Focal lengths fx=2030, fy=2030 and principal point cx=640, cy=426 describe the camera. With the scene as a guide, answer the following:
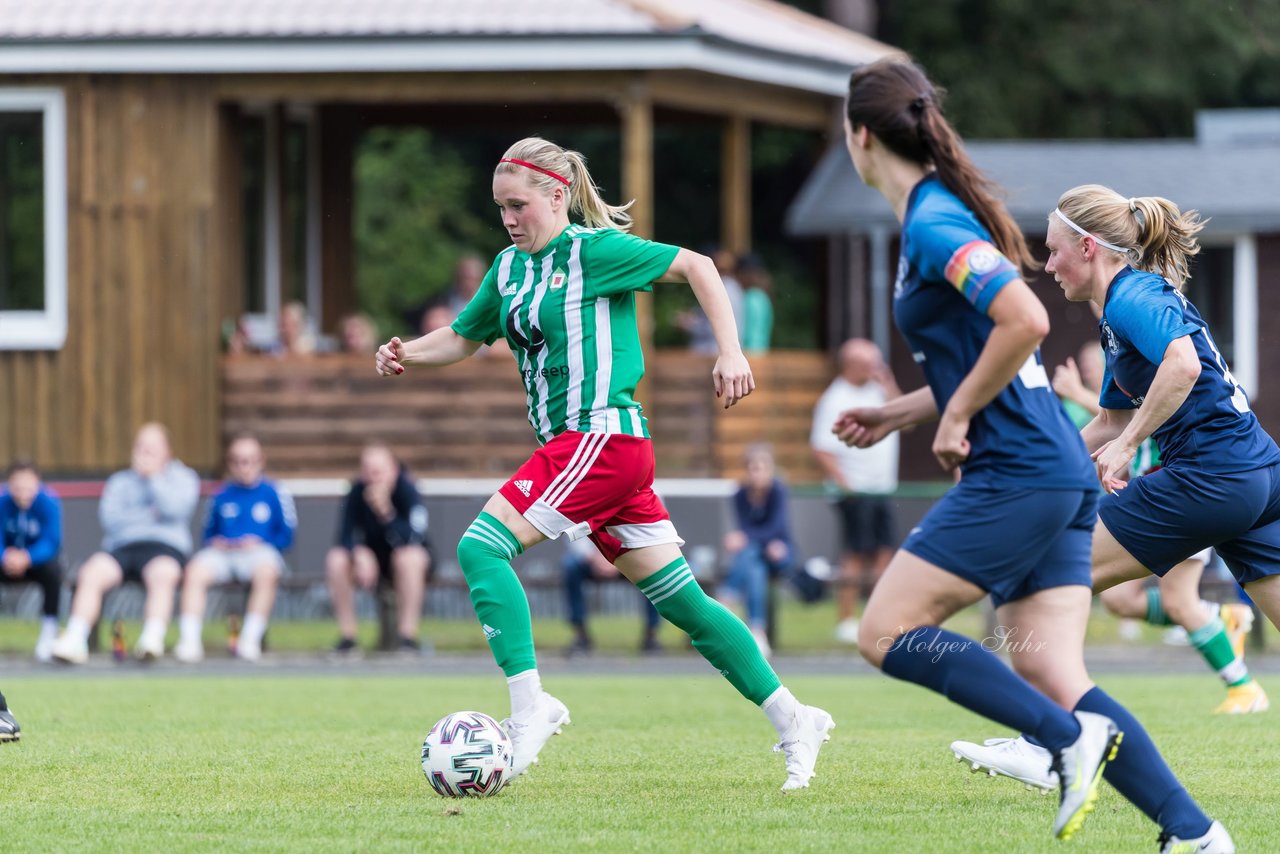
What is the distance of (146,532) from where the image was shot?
1455cm

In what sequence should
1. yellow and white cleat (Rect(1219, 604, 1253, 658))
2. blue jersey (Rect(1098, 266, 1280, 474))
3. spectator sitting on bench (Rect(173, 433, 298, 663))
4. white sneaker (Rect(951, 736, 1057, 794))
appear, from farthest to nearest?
spectator sitting on bench (Rect(173, 433, 298, 663)) → yellow and white cleat (Rect(1219, 604, 1253, 658)) → white sneaker (Rect(951, 736, 1057, 794)) → blue jersey (Rect(1098, 266, 1280, 474))

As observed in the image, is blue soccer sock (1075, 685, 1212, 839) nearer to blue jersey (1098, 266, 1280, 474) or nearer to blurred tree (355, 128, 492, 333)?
blue jersey (1098, 266, 1280, 474)

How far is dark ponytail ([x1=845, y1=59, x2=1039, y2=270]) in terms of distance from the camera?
5281mm

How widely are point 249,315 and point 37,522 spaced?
20.6ft

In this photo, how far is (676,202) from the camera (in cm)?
3241

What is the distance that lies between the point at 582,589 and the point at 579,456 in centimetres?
829

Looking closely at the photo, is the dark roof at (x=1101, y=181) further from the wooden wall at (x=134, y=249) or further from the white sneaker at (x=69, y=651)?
the white sneaker at (x=69, y=651)

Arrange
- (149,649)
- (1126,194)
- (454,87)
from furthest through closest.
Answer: (1126,194) → (454,87) → (149,649)

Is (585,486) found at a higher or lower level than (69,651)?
higher

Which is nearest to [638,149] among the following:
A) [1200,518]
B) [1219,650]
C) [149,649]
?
[149,649]

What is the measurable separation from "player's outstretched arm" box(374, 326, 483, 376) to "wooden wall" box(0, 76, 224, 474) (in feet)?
37.8

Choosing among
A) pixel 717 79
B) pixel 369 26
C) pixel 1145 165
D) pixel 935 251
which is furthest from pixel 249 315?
pixel 935 251

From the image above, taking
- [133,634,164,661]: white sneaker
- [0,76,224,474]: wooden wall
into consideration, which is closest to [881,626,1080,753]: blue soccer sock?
[133,634,164,661]: white sneaker

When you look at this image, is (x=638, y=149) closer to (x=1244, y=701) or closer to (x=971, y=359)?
(x=1244, y=701)
